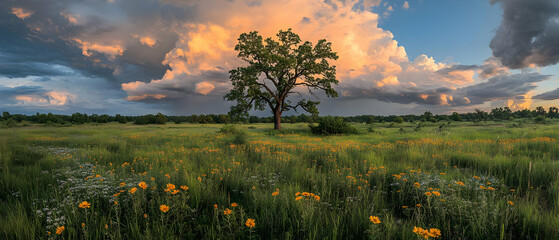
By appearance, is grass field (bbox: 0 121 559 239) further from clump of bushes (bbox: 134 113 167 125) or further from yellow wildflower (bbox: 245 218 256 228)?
clump of bushes (bbox: 134 113 167 125)

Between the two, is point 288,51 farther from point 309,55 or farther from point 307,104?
point 307,104

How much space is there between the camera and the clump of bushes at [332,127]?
73.2ft

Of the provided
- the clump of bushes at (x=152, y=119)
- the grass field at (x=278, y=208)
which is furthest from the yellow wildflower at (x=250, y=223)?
the clump of bushes at (x=152, y=119)

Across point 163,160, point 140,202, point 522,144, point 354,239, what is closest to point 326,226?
point 354,239

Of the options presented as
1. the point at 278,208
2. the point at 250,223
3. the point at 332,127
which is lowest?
the point at 278,208

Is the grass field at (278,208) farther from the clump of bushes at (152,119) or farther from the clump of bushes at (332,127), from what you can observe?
the clump of bushes at (152,119)

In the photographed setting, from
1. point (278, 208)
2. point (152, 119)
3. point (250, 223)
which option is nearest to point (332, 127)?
point (278, 208)

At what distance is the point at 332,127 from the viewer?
22250 mm

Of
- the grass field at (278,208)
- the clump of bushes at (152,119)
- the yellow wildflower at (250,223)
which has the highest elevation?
the clump of bushes at (152,119)

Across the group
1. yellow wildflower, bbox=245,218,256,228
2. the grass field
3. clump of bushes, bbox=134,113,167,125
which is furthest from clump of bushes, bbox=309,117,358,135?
clump of bushes, bbox=134,113,167,125

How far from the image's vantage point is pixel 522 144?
10.1m

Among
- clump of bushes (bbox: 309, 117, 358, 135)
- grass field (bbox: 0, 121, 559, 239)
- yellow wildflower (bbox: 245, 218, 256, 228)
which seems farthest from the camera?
clump of bushes (bbox: 309, 117, 358, 135)

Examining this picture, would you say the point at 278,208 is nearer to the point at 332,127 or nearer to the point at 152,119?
the point at 332,127

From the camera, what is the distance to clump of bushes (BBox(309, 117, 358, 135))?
22.3 m
